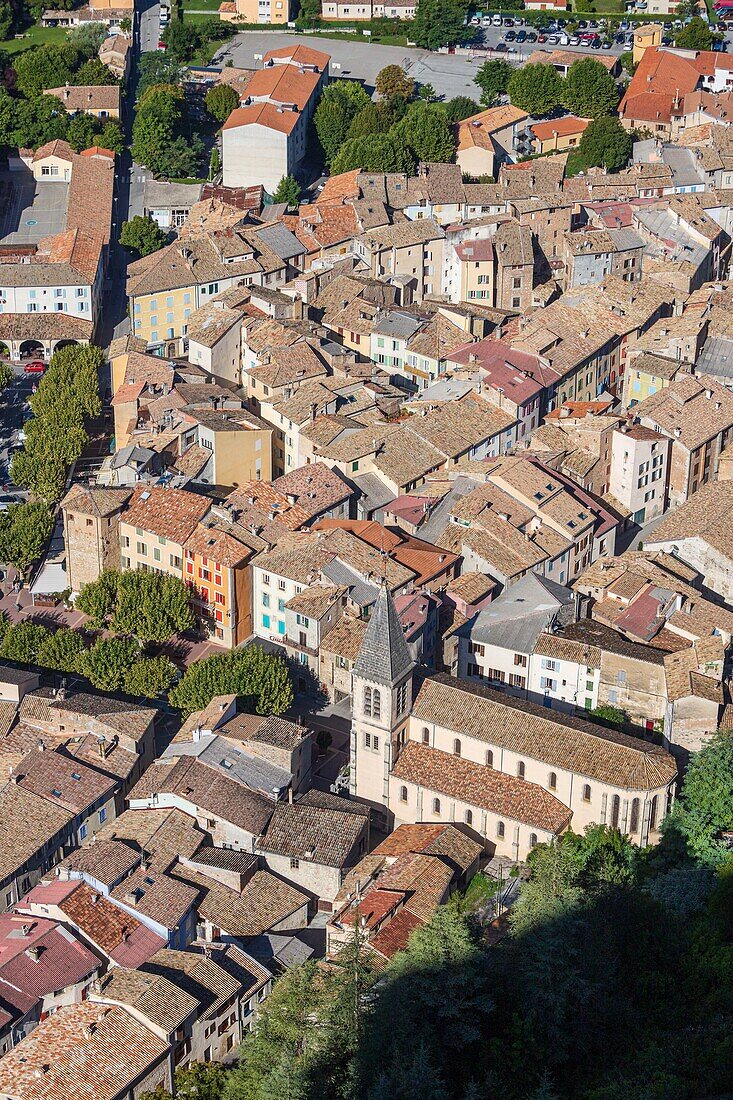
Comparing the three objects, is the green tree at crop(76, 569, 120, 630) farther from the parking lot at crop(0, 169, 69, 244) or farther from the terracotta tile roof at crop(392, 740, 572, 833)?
the parking lot at crop(0, 169, 69, 244)

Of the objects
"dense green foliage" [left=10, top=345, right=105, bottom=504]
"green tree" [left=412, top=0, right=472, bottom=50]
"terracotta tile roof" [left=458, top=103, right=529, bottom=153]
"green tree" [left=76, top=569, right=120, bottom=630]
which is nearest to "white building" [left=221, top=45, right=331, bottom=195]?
"terracotta tile roof" [left=458, top=103, right=529, bottom=153]

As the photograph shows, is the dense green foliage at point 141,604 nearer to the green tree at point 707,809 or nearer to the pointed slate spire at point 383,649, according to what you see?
the pointed slate spire at point 383,649

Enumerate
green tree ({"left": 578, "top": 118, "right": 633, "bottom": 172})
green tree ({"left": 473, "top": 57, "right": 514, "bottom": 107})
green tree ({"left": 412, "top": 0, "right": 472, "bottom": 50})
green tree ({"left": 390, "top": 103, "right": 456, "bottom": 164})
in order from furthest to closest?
green tree ({"left": 412, "top": 0, "right": 472, "bottom": 50}) → green tree ({"left": 473, "top": 57, "right": 514, "bottom": 107}) → green tree ({"left": 578, "top": 118, "right": 633, "bottom": 172}) → green tree ({"left": 390, "top": 103, "right": 456, "bottom": 164})

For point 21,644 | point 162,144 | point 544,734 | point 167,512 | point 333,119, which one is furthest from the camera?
point 333,119

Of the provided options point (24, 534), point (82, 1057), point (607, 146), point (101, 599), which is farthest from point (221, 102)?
point (82, 1057)

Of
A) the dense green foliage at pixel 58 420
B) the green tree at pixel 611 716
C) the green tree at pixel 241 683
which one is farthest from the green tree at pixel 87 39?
the green tree at pixel 611 716

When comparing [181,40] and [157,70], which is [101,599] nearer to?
[157,70]

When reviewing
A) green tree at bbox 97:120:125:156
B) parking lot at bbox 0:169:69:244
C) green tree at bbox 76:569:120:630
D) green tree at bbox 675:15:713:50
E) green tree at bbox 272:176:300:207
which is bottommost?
green tree at bbox 76:569:120:630
